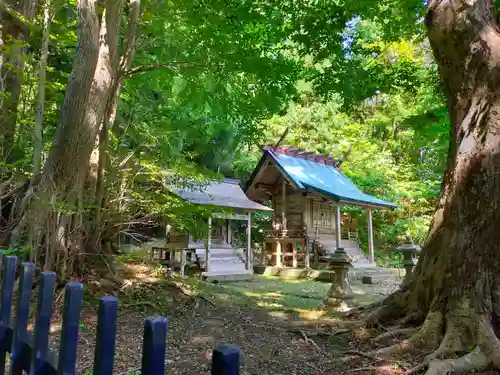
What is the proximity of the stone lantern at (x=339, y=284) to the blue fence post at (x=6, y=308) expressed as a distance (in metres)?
6.22

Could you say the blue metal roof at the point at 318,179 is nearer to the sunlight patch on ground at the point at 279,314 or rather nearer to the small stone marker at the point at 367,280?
the small stone marker at the point at 367,280

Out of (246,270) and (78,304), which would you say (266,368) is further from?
(246,270)

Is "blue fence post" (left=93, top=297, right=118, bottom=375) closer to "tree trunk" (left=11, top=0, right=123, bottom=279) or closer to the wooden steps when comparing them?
"tree trunk" (left=11, top=0, right=123, bottom=279)

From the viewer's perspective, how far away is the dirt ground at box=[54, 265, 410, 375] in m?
4.02

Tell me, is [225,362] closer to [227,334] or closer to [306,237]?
[227,334]

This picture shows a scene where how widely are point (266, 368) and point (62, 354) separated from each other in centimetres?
319

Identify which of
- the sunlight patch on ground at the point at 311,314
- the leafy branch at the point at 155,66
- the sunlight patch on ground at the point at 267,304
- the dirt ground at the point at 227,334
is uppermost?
the leafy branch at the point at 155,66

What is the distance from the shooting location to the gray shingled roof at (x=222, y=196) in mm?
12953

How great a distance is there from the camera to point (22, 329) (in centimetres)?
163

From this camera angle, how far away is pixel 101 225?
649 cm

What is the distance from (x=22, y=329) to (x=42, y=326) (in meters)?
0.24

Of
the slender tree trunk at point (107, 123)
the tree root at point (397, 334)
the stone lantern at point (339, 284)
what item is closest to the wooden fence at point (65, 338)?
the tree root at point (397, 334)

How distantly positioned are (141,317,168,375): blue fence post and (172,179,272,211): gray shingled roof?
1130cm

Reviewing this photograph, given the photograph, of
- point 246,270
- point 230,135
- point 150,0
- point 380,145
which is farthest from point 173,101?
point 380,145
